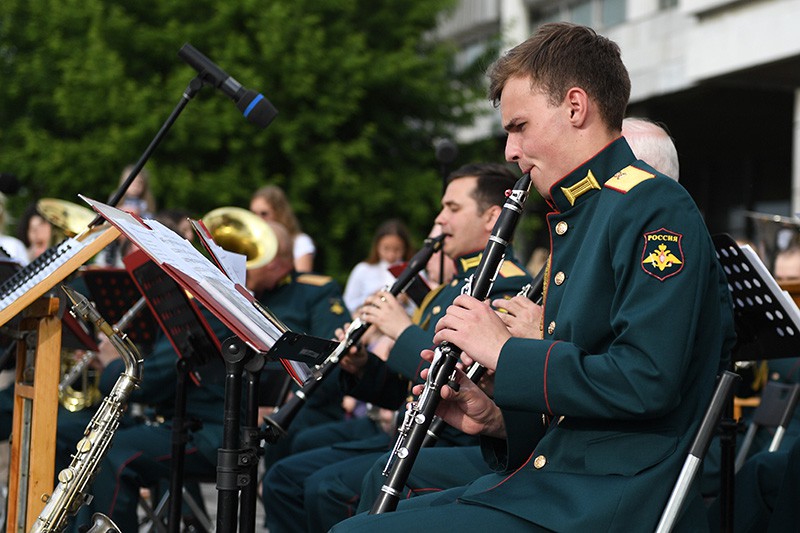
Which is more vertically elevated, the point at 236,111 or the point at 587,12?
the point at 587,12

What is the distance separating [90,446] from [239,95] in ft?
4.59

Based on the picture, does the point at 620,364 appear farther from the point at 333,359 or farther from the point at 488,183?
the point at 488,183

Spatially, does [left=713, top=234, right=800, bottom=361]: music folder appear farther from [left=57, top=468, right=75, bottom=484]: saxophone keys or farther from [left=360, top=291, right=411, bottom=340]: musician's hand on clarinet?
[left=57, top=468, right=75, bottom=484]: saxophone keys

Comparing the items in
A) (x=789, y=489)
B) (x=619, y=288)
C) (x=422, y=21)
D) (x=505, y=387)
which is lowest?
(x=789, y=489)

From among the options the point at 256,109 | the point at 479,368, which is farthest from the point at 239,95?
the point at 479,368

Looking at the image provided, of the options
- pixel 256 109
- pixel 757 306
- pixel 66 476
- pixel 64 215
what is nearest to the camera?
pixel 757 306

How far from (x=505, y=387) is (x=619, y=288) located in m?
0.33

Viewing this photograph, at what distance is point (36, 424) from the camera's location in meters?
3.63

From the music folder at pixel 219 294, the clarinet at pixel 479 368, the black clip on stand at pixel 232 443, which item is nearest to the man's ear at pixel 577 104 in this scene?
the clarinet at pixel 479 368

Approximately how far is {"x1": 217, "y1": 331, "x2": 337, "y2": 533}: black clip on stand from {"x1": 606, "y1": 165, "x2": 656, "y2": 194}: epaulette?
0.93m

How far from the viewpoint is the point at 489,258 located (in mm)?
2959

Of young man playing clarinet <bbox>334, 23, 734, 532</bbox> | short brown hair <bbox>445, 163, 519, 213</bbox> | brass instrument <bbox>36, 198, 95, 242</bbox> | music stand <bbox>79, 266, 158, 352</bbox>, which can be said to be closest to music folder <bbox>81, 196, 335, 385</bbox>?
young man playing clarinet <bbox>334, 23, 734, 532</bbox>

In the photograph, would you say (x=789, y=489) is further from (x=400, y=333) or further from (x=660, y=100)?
(x=660, y=100)

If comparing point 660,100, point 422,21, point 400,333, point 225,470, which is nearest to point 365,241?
point 422,21
